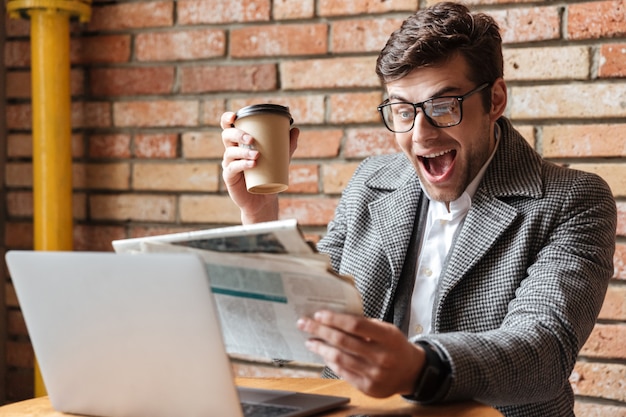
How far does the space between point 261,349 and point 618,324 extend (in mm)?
1054

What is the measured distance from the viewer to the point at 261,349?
120 cm

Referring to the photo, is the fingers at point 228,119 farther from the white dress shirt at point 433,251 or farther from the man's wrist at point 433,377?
the man's wrist at point 433,377

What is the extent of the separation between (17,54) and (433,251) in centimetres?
147

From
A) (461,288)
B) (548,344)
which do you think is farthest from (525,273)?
(548,344)

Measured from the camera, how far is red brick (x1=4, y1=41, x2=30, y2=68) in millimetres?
2459

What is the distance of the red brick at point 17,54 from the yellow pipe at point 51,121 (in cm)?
14

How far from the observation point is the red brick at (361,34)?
211 cm

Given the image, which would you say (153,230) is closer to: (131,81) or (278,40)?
(131,81)

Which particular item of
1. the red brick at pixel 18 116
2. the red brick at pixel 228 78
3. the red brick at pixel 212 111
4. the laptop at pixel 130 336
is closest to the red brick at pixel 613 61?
the red brick at pixel 228 78

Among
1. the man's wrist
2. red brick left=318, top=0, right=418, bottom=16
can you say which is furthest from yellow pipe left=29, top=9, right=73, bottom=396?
the man's wrist

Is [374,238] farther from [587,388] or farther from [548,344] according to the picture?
[587,388]

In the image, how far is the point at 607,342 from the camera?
6.35ft

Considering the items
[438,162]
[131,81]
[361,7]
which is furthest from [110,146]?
[438,162]

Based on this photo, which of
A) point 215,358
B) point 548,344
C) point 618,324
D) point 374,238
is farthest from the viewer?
point 618,324
